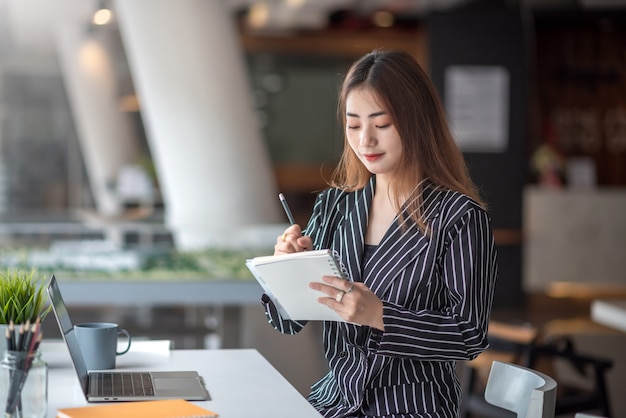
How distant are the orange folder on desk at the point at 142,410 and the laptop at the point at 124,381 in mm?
71

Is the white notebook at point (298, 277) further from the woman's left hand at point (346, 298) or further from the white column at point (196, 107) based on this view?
the white column at point (196, 107)

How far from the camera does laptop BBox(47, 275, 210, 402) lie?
2.00 metres

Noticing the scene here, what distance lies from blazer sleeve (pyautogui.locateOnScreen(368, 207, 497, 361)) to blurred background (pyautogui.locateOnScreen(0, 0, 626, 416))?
0.62 metres

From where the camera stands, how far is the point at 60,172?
42.8 ft

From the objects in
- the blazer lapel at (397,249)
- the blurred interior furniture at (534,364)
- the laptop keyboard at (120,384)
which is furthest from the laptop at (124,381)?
the blurred interior furniture at (534,364)

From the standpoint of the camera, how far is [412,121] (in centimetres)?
224

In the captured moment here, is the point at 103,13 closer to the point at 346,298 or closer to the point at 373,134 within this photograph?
the point at 373,134

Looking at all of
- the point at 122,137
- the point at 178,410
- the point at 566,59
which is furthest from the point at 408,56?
the point at 122,137

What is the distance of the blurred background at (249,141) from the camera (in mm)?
4980

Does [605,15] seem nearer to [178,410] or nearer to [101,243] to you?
[101,243]

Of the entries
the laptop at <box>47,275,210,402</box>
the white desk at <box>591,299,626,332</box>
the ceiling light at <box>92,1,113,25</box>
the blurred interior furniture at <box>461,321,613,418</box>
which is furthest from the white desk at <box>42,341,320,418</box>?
the ceiling light at <box>92,1,113,25</box>

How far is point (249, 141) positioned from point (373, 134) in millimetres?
4715

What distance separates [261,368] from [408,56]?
0.82 meters

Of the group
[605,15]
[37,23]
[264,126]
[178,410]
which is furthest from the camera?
[264,126]
